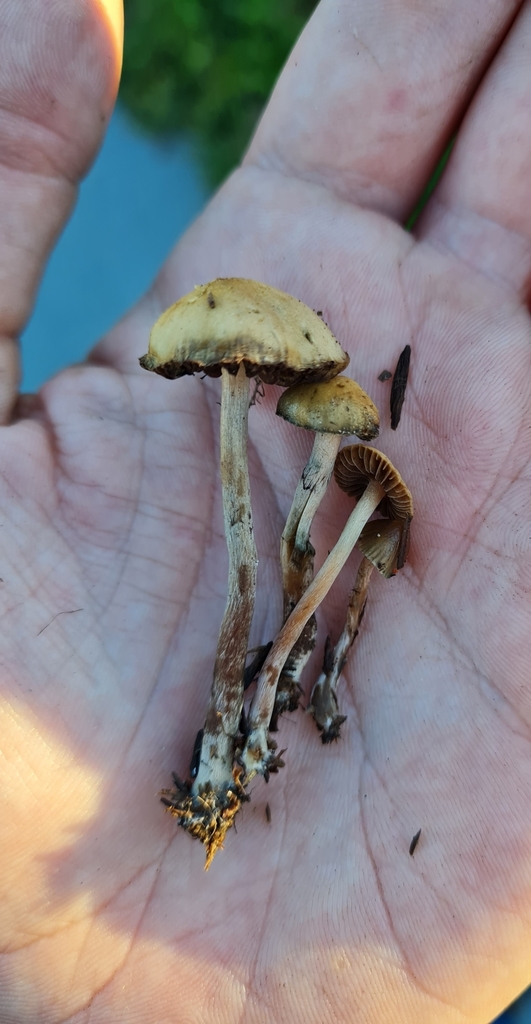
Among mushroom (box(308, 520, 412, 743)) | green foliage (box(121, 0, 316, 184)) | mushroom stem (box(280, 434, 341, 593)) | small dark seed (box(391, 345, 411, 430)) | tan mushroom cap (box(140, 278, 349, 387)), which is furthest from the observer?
green foliage (box(121, 0, 316, 184))

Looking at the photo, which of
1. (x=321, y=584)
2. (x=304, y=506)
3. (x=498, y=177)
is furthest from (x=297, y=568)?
(x=498, y=177)

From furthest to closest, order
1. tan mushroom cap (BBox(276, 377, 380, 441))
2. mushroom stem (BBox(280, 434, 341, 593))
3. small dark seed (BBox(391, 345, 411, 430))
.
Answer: small dark seed (BBox(391, 345, 411, 430)) < mushroom stem (BBox(280, 434, 341, 593)) < tan mushroom cap (BBox(276, 377, 380, 441))

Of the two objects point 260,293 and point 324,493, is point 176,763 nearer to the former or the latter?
point 324,493

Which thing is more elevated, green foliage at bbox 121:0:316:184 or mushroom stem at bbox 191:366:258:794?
green foliage at bbox 121:0:316:184

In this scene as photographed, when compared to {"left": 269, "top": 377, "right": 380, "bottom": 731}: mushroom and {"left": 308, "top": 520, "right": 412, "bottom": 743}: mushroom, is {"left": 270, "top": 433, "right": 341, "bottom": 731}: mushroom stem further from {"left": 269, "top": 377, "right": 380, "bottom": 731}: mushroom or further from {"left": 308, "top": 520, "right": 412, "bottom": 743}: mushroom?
{"left": 308, "top": 520, "right": 412, "bottom": 743}: mushroom

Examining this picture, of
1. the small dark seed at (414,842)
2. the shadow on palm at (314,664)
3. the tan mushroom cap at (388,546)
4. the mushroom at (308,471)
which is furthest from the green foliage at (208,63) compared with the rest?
the small dark seed at (414,842)

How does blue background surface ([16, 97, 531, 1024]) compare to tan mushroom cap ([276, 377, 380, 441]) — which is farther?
blue background surface ([16, 97, 531, 1024])

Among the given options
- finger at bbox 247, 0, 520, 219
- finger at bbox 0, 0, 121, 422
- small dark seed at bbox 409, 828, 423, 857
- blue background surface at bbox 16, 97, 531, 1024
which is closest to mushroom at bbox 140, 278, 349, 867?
small dark seed at bbox 409, 828, 423, 857

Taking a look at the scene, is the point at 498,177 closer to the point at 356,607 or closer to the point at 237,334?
the point at 237,334
